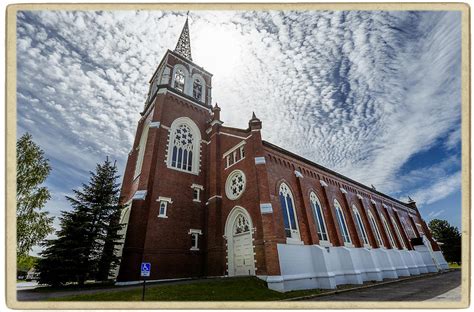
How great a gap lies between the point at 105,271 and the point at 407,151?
13.8m

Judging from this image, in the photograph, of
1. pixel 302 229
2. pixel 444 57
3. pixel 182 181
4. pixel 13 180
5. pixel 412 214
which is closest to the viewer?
pixel 13 180

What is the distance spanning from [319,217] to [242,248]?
671 centimetres

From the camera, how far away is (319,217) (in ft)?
54.0

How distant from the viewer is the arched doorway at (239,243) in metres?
12.2

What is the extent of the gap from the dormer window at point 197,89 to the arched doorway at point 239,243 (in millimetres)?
10920

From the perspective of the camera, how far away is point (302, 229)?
44.5 feet

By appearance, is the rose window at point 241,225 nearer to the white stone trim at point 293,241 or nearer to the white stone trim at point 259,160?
the white stone trim at point 293,241

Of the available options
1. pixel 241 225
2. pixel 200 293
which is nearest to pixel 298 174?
pixel 241 225

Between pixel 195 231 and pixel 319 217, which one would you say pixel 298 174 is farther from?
pixel 195 231

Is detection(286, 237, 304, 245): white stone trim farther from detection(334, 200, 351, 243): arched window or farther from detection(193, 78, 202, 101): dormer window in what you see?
detection(193, 78, 202, 101): dormer window

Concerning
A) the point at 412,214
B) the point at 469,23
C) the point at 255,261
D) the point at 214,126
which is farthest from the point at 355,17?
the point at 412,214

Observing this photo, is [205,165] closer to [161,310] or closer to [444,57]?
[161,310]

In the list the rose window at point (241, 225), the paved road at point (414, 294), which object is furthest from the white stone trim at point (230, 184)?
the paved road at point (414, 294)

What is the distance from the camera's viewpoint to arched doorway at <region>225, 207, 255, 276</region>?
12.2 m
